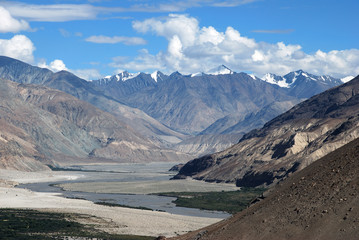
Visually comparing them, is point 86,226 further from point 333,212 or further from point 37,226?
point 333,212

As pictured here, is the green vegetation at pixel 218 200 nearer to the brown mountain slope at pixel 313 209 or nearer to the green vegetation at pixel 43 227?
the green vegetation at pixel 43 227

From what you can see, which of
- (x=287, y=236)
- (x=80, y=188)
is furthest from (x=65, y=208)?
(x=287, y=236)

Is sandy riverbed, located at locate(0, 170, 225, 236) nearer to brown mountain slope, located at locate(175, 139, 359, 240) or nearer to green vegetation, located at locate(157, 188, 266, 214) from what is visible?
green vegetation, located at locate(157, 188, 266, 214)

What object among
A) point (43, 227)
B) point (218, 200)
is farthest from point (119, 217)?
point (218, 200)

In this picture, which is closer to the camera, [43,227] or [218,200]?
[43,227]

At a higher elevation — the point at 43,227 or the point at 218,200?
the point at 43,227

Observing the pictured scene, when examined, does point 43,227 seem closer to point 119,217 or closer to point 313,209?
point 119,217

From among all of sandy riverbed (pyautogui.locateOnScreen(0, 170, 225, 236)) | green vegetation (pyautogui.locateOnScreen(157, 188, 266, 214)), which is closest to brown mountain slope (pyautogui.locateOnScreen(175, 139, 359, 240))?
sandy riverbed (pyautogui.locateOnScreen(0, 170, 225, 236))
